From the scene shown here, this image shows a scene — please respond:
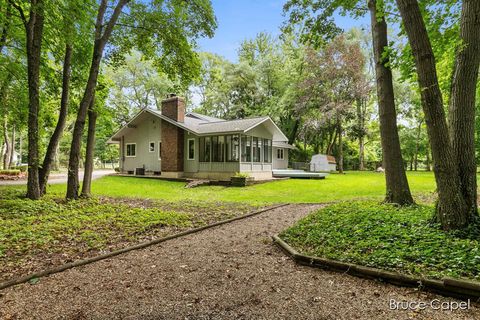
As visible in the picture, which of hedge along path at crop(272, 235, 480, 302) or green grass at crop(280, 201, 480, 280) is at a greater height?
green grass at crop(280, 201, 480, 280)

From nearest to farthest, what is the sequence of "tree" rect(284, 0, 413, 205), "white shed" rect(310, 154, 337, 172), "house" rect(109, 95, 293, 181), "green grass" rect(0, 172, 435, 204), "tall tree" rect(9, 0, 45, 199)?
1. "tree" rect(284, 0, 413, 205)
2. "tall tree" rect(9, 0, 45, 199)
3. "green grass" rect(0, 172, 435, 204)
4. "house" rect(109, 95, 293, 181)
5. "white shed" rect(310, 154, 337, 172)

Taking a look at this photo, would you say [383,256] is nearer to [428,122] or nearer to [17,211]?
[428,122]

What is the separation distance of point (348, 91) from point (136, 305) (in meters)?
24.7

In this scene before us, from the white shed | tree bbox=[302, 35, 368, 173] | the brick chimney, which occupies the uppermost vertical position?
tree bbox=[302, 35, 368, 173]

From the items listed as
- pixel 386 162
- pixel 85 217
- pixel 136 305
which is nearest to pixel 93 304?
pixel 136 305

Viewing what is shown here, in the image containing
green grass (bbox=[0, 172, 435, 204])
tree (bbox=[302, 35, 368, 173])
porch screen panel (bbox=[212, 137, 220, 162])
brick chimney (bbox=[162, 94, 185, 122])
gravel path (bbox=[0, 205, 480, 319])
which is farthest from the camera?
tree (bbox=[302, 35, 368, 173])

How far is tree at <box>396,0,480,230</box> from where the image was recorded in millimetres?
4227

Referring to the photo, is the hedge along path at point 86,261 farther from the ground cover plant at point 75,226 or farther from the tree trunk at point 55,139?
the tree trunk at point 55,139

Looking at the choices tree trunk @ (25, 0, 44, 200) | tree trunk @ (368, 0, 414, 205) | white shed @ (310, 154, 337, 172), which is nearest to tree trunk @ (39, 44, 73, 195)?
tree trunk @ (25, 0, 44, 200)

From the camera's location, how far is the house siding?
20.3m

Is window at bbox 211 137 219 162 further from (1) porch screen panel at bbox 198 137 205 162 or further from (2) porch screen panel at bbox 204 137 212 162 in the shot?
(1) porch screen panel at bbox 198 137 205 162

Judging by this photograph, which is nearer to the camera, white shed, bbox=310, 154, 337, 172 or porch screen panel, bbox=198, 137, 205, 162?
porch screen panel, bbox=198, 137, 205, 162

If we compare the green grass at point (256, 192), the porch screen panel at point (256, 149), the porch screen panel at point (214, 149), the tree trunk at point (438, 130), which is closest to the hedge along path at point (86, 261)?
the tree trunk at point (438, 130)

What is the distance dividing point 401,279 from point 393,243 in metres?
0.88
